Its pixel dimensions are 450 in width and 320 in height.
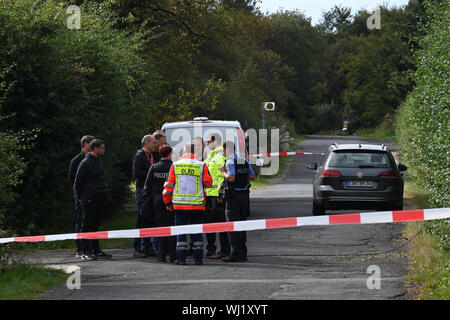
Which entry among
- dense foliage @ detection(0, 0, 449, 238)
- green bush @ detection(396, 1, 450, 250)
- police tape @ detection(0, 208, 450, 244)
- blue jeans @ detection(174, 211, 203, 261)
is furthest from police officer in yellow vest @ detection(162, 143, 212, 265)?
green bush @ detection(396, 1, 450, 250)

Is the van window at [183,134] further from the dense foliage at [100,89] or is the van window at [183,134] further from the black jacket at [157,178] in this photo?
the black jacket at [157,178]

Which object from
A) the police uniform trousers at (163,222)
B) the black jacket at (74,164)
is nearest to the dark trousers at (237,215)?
the police uniform trousers at (163,222)

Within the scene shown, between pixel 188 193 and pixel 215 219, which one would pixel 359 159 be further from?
pixel 188 193

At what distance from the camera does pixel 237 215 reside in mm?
12492

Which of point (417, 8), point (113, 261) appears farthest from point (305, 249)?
point (417, 8)

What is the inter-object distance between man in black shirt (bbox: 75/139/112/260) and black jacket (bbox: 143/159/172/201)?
2.60ft

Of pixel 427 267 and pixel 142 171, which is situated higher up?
pixel 142 171

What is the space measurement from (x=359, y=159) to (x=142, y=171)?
228 inches

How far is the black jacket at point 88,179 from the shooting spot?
42.4 ft

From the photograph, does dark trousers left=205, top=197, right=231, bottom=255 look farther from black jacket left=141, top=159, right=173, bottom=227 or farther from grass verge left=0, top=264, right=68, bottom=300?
grass verge left=0, top=264, right=68, bottom=300

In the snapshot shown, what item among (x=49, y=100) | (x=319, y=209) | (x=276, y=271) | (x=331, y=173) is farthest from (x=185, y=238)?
(x=319, y=209)

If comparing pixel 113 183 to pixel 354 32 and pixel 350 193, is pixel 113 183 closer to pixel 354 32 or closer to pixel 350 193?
pixel 350 193

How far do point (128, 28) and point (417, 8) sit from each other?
39954 mm
